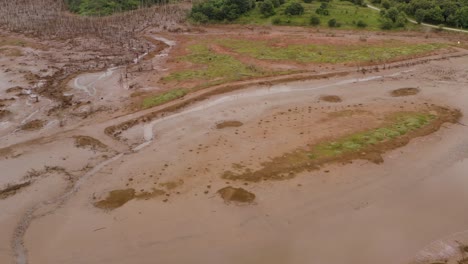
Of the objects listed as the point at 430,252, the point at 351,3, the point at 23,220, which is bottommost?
the point at 23,220

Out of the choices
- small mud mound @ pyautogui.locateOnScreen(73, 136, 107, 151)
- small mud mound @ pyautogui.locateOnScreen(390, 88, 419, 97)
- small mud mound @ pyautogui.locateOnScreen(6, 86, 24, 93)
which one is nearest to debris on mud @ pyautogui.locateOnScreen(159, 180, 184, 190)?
small mud mound @ pyautogui.locateOnScreen(73, 136, 107, 151)

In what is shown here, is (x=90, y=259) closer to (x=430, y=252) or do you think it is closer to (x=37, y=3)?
(x=430, y=252)

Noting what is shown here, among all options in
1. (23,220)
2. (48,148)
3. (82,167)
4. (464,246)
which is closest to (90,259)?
(23,220)

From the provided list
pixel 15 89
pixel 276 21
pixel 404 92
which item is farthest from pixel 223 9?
pixel 404 92

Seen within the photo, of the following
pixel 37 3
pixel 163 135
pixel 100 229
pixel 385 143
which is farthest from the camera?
pixel 37 3

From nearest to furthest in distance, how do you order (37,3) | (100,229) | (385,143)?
(100,229) < (385,143) < (37,3)

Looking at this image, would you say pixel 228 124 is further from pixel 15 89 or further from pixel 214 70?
pixel 15 89

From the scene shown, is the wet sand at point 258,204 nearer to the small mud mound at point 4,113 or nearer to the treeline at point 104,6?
the small mud mound at point 4,113

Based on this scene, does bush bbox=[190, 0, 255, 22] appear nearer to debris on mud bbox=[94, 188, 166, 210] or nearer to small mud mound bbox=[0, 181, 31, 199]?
small mud mound bbox=[0, 181, 31, 199]
